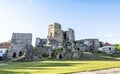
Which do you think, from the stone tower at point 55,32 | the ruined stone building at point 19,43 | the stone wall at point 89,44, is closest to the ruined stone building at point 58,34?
the stone tower at point 55,32

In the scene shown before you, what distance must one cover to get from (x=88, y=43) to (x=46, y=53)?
2696 cm

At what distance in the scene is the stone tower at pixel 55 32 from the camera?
79750 millimetres

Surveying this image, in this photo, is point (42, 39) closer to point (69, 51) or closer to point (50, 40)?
point (50, 40)

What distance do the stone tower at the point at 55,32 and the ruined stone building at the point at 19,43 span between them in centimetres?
1018

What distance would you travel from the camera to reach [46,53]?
67562 millimetres

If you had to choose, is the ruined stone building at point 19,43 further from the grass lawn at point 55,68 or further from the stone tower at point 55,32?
the grass lawn at point 55,68

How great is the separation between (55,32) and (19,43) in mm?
15516

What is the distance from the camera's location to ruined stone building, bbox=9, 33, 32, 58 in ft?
236

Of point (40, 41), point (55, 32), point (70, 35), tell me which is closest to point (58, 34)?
point (55, 32)

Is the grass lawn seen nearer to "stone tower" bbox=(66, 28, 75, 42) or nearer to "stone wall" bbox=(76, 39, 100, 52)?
"stone tower" bbox=(66, 28, 75, 42)

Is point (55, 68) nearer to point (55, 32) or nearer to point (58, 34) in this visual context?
point (55, 32)

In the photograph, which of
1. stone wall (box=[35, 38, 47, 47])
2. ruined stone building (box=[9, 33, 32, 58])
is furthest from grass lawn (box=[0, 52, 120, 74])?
stone wall (box=[35, 38, 47, 47])

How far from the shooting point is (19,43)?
73312mm

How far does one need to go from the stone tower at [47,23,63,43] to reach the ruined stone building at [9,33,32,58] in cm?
1018
